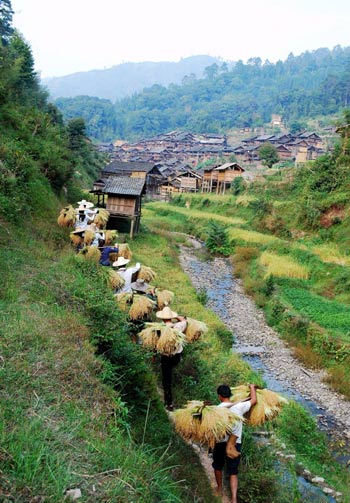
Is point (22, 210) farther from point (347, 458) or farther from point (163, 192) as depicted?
point (163, 192)

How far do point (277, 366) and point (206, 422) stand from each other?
7837mm

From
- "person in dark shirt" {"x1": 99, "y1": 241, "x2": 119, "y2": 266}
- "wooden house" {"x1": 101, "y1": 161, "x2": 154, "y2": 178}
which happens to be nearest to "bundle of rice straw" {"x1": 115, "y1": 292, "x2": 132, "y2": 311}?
"person in dark shirt" {"x1": 99, "y1": 241, "x2": 119, "y2": 266}

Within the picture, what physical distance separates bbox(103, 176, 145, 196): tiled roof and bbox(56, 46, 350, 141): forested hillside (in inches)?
3227

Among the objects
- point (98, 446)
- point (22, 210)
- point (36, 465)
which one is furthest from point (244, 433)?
point (22, 210)

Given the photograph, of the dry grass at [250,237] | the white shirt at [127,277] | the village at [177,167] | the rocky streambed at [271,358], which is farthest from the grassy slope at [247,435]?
the dry grass at [250,237]

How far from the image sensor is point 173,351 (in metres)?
6.54

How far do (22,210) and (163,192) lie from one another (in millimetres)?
39325

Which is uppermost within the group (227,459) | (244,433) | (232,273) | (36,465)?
(36,465)

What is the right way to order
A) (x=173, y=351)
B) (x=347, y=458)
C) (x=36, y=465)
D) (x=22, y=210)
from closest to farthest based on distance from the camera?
(x=36, y=465), (x=173, y=351), (x=347, y=458), (x=22, y=210)

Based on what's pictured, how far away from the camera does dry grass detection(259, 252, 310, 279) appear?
18859 millimetres

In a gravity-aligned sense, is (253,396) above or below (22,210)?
below

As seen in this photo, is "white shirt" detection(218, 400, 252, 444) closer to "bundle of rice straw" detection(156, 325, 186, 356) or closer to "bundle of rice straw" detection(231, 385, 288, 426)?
"bundle of rice straw" detection(231, 385, 288, 426)

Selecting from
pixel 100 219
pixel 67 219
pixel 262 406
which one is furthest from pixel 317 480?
pixel 100 219

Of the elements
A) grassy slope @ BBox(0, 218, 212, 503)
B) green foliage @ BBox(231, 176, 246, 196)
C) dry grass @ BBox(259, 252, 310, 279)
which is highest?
grassy slope @ BBox(0, 218, 212, 503)
